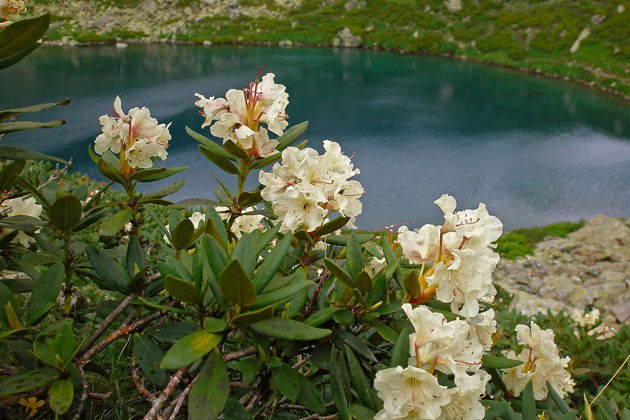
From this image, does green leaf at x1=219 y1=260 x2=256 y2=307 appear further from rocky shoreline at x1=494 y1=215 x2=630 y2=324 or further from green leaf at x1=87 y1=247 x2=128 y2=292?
rocky shoreline at x1=494 y1=215 x2=630 y2=324

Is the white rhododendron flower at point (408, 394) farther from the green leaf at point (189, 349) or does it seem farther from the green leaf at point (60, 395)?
the green leaf at point (60, 395)

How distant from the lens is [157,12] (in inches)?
1067

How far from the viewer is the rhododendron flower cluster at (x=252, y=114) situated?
1.19m

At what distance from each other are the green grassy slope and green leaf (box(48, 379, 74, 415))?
1995 cm

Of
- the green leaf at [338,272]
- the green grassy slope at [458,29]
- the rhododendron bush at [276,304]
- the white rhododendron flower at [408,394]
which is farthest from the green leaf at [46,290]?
the green grassy slope at [458,29]

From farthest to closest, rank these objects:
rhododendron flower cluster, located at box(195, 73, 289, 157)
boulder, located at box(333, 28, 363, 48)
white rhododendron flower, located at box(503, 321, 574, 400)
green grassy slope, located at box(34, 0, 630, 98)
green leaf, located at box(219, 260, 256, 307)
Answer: boulder, located at box(333, 28, 363, 48) < green grassy slope, located at box(34, 0, 630, 98) < white rhododendron flower, located at box(503, 321, 574, 400) < rhododendron flower cluster, located at box(195, 73, 289, 157) < green leaf, located at box(219, 260, 256, 307)

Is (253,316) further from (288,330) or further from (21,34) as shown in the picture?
(21,34)

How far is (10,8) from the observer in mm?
1226

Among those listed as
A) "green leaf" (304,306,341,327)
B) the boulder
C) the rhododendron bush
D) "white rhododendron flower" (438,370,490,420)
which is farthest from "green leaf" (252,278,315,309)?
the boulder

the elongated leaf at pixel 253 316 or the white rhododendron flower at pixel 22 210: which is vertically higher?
the elongated leaf at pixel 253 316

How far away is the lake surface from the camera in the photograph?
963 cm

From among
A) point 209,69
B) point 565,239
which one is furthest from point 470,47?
point 565,239

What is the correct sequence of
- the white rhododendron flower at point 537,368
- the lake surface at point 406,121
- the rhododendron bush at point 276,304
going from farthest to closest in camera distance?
the lake surface at point 406,121, the white rhododendron flower at point 537,368, the rhododendron bush at point 276,304

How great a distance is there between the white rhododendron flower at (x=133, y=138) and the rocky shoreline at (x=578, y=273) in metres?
4.28
